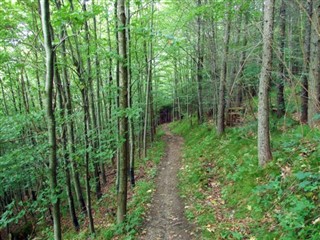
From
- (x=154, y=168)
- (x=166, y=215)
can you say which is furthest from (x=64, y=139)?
(x=154, y=168)

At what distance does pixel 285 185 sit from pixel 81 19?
16.6 feet

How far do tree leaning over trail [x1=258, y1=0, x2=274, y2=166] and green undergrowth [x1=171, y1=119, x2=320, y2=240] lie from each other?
1.04 ft

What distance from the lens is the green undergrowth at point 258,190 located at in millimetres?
3906

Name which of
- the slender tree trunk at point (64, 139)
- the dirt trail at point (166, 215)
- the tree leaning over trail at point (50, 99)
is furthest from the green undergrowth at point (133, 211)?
the tree leaning over trail at point (50, 99)

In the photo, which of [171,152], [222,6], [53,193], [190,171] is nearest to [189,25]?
[222,6]

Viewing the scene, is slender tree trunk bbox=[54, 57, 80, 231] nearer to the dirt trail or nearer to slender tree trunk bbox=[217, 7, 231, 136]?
the dirt trail

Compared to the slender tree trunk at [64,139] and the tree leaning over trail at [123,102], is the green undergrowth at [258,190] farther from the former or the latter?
the slender tree trunk at [64,139]

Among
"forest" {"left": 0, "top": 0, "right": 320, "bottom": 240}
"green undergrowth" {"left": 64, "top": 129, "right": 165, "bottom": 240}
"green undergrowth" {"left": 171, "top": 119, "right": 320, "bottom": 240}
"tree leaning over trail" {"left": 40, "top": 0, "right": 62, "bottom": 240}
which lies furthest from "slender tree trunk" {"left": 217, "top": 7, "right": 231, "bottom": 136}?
"tree leaning over trail" {"left": 40, "top": 0, "right": 62, "bottom": 240}

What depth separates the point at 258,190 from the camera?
5305 millimetres

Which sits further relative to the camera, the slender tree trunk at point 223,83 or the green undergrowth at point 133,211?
the slender tree trunk at point 223,83

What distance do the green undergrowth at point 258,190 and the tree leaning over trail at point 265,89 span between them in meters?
0.32

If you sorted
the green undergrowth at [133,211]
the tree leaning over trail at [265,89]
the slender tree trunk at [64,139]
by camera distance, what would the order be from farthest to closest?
the green undergrowth at [133,211]
the slender tree trunk at [64,139]
the tree leaning over trail at [265,89]

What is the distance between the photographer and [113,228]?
246 inches

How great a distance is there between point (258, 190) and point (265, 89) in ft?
8.39
